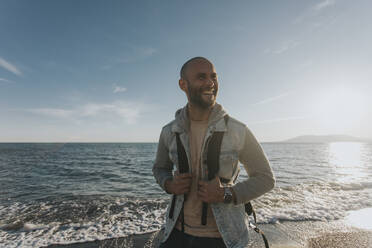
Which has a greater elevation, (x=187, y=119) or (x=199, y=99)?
(x=199, y=99)

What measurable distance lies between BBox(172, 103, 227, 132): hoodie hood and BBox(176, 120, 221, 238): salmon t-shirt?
11 cm

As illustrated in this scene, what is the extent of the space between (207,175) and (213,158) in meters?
0.18

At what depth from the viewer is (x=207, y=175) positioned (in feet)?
5.96

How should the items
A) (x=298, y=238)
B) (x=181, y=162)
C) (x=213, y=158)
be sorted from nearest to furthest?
(x=213, y=158), (x=181, y=162), (x=298, y=238)

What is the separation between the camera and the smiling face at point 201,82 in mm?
1966

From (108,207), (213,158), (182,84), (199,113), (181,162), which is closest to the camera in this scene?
(213,158)

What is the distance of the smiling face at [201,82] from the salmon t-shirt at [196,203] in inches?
10.4

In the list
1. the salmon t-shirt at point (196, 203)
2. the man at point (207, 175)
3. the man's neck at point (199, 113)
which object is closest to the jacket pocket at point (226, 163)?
the man at point (207, 175)

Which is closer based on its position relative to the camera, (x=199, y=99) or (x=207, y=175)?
(x=207, y=175)

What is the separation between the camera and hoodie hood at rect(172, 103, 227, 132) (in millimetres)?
1900

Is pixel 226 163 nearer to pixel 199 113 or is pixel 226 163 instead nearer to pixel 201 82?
pixel 199 113

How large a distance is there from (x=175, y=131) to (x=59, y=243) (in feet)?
19.4

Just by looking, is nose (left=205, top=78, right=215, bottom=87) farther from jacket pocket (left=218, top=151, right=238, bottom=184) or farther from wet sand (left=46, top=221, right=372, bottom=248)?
wet sand (left=46, top=221, right=372, bottom=248)

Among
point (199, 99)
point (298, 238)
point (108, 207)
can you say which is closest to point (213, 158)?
point (199, 99)
